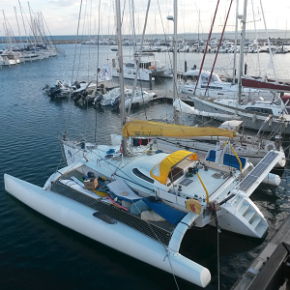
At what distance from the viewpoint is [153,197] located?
459 inches

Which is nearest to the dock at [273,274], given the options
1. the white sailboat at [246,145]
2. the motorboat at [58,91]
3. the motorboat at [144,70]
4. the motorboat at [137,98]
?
the white sailboat at [246,145]

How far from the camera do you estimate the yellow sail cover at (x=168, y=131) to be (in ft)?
40.6

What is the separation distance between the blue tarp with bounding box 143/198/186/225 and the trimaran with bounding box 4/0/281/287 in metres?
0.04

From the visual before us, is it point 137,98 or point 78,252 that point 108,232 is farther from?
point 137,98

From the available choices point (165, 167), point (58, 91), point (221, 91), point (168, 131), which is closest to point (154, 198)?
point (165, 167)

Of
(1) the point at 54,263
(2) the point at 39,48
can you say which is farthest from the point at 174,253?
(2) the point at 39,48

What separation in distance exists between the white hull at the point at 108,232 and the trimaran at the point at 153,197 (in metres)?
0.03

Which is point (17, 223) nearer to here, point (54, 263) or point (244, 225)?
point (54, 263)

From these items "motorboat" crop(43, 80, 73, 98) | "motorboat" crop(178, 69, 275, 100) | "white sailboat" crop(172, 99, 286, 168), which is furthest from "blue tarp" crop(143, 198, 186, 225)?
"motorboat" crop(43, 80, 73, 98)

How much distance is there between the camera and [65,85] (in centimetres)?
4191

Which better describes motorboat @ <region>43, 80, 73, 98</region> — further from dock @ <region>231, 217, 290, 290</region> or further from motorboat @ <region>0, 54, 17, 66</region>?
motorboat @ <region>0, 54, 17, 66</region>

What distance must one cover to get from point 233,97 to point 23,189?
852 inches

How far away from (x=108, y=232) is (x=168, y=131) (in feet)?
15.7

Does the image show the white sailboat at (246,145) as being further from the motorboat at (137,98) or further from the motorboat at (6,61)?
the motorboat at (6,61)
